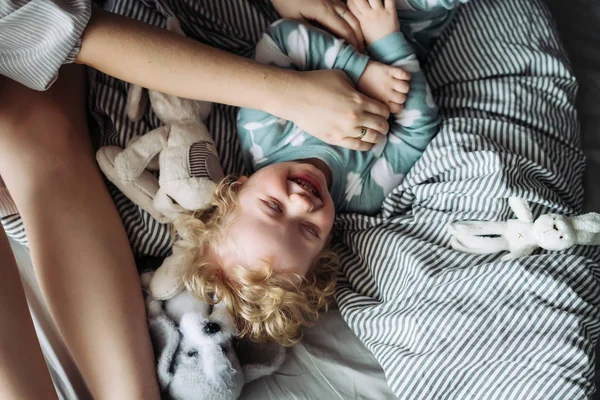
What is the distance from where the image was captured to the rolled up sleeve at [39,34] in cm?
73

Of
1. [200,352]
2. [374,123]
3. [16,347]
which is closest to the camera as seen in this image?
[16,347]

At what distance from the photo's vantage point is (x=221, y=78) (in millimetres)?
871

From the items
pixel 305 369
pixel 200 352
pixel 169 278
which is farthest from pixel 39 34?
pixel 305 369

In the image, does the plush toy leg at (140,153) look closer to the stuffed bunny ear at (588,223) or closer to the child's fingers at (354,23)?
the child's fingers at (354,23)

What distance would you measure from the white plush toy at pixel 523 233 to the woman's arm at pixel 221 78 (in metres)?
0.24

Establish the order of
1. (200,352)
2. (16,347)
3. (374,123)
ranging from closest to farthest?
1. (16,347)
2. (200,352)
3. (374,123)

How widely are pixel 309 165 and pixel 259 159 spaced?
13cm

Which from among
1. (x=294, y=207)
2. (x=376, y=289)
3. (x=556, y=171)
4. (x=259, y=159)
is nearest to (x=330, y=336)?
(x=376, y=289)

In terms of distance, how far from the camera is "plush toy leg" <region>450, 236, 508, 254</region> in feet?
2.93

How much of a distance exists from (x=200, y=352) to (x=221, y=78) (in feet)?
1.42

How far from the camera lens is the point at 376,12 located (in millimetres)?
992

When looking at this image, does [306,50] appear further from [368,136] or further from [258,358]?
[258,358]

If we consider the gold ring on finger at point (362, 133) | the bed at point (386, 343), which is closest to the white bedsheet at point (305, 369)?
the bed at point (386, 343)

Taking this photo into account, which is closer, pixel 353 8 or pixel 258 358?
pixel 258 358
